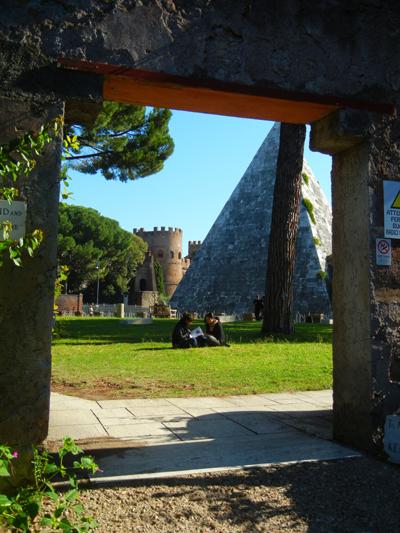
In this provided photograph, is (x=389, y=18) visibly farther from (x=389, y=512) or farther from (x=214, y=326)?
(x=214, y=326)

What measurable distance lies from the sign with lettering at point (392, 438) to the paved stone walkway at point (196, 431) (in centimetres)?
28

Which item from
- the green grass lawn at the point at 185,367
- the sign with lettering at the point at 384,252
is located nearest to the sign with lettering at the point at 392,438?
the sign with lettering at the point at 384,252

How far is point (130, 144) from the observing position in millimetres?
16859

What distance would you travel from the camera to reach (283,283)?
1352 centimetres

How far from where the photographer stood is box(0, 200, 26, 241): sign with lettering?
3344 millimetres

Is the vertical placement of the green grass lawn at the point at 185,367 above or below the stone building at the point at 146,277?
below

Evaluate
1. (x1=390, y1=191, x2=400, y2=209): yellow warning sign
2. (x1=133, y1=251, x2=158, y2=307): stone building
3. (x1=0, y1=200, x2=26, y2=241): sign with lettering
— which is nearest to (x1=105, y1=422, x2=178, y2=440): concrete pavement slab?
(x1=0, y1=200, x2=26, y2=241): sign with lettering

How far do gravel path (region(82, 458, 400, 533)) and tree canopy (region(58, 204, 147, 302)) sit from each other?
44.6m

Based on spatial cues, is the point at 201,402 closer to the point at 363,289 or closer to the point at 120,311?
the point at 363,289

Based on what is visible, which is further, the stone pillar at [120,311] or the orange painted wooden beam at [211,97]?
the stone pillar at [120,311]

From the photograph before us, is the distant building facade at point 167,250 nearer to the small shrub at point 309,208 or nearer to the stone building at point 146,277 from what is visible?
the stone building at point 146,277

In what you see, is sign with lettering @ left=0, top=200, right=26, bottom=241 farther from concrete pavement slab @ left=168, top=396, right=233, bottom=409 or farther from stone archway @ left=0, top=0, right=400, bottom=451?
concrete pavement slab @ left=168, top=396, right=233, bottom=409

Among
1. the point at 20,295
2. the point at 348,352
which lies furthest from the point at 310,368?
the point at 20,295

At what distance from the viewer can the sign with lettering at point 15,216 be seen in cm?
334
